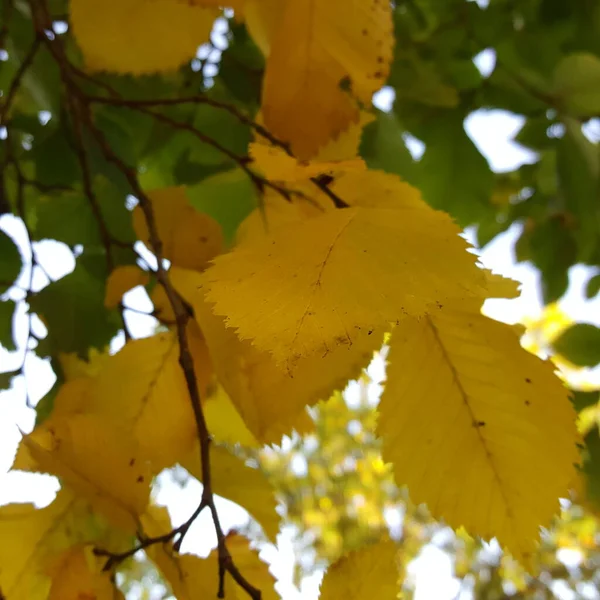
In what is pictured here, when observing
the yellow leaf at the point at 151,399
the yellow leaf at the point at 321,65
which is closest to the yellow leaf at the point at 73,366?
the yellow leaf at the point at 151,399

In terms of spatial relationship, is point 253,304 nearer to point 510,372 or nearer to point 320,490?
point 510,372

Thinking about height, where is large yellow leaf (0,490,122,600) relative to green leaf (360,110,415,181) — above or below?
below

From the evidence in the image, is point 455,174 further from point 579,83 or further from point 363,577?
point 363,577

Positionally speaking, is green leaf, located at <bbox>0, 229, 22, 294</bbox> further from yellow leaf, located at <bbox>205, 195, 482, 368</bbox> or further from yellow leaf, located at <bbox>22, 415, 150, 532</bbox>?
yellow leaf, located at <bbox>205, 195, 482, 368</bbox>

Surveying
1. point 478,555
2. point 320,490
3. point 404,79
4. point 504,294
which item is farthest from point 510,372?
point 478,555

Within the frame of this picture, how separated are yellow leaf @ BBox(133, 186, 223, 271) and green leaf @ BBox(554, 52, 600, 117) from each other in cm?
41

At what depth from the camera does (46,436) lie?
273 millimetres

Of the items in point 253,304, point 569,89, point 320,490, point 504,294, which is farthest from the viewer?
point 320,490

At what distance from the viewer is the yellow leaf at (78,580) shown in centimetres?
24

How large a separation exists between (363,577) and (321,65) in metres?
0.23

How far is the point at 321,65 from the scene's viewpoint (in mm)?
291

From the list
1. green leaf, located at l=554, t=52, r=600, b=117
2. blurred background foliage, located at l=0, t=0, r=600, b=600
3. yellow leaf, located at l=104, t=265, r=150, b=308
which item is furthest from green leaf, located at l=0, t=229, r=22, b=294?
green leaf, located at l=554, t=52, r=600, b=117

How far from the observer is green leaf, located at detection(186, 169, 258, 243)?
0.49 metres

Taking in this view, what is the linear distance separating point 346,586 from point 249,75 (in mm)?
488
